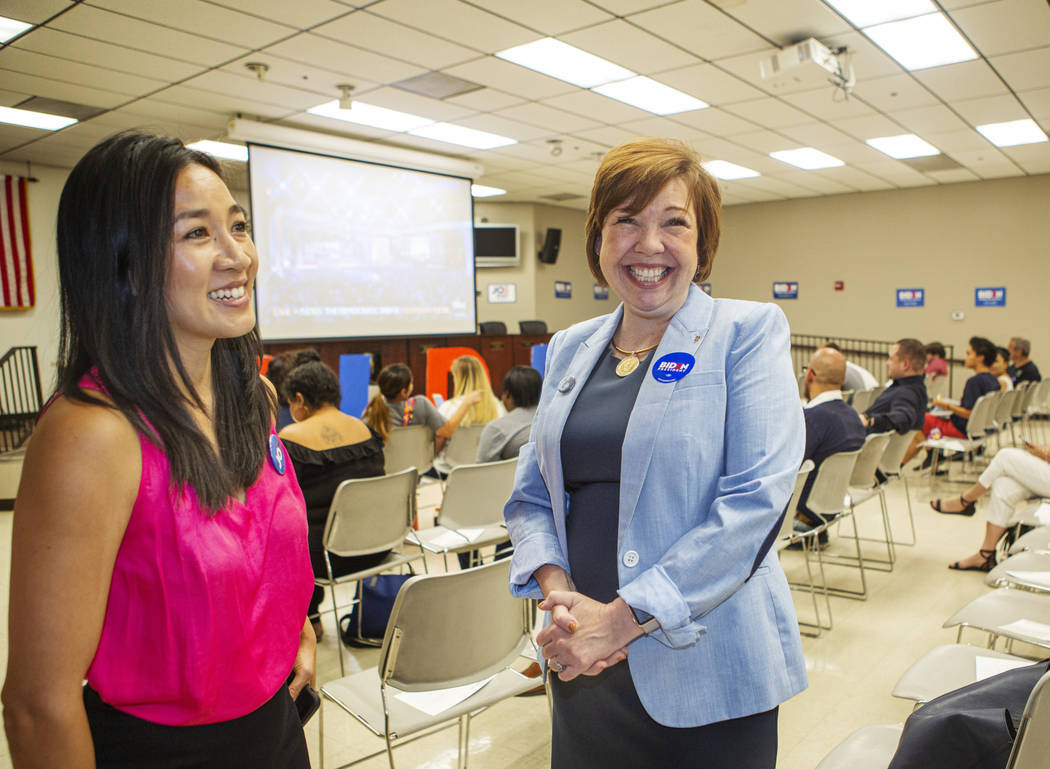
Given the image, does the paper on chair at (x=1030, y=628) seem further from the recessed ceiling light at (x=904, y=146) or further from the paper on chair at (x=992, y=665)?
the recessed ceiling light at (x=904, y=146)

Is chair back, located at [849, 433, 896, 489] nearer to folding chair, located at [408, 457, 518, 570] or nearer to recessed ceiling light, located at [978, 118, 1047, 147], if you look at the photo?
folding chair, located at [408, 457, 518, 570]

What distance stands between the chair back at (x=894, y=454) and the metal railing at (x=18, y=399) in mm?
7259

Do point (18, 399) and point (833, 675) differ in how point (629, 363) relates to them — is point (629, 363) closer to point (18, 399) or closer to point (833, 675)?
point (833, 675)

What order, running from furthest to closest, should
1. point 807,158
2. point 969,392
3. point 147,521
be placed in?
point 807,158, point 969,392, point 147,521

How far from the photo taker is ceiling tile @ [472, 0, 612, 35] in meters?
4.76

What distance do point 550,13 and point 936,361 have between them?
6.68m

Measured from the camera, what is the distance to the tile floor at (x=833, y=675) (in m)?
2.59

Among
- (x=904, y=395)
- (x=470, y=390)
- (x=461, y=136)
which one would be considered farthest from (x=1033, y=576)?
(x=461, y=136)

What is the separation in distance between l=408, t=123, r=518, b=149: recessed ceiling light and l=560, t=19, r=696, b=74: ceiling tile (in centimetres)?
258

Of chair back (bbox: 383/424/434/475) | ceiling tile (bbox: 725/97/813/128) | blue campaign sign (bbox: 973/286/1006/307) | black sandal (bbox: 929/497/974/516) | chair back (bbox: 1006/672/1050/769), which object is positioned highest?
ceiling tile (bbox: 725/97/813/128)

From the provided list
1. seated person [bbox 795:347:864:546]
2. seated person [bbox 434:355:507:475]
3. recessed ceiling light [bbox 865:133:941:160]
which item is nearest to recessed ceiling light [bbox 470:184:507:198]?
recessed ceiling light [bbox 865:133:941:160]

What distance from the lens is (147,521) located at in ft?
2.97

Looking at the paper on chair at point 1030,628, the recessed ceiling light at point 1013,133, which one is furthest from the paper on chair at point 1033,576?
the recessed ceiling light at point 1013,133

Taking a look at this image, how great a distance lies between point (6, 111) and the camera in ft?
23.4
